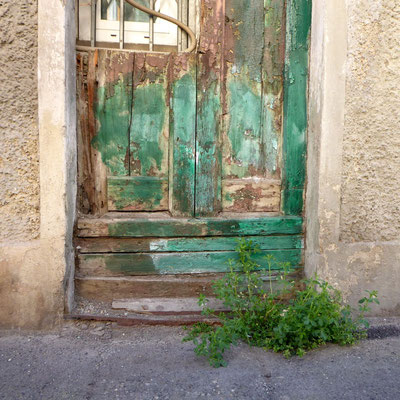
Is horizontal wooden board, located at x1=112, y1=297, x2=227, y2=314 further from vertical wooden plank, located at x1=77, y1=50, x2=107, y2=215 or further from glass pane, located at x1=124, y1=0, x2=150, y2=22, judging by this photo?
glass pane, located at x1=124, y1=0, x2=150, y2=22

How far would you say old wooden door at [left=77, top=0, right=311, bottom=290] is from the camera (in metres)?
2.74

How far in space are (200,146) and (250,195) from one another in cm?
46

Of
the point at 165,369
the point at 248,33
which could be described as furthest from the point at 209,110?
the point at 165,369

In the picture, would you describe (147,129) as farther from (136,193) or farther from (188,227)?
(188,227)

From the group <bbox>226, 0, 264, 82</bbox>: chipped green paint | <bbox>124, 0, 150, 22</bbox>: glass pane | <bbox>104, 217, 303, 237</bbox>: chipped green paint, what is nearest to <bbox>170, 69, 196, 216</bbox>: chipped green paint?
<bbox>104, 217, 303, 237</bbox>: chipped green paint

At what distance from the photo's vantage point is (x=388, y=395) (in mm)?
1986

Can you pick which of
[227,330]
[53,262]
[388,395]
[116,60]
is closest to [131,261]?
[53,262]

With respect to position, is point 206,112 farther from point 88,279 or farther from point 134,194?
point 88,279

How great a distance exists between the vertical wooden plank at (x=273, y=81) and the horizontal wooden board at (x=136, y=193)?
722 millimetres

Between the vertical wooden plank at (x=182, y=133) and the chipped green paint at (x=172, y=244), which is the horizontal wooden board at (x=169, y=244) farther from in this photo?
the vertical wooden plank at (x=182, y=133)

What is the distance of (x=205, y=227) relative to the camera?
9.17ft

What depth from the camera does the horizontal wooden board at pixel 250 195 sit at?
2875 millimetres

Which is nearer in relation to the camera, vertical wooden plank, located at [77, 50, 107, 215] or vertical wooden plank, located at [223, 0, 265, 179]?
vertical wooden plank, located at [77, 50, 107, 215]

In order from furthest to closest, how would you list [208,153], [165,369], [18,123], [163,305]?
1. [208,153]
2. [163,305]
3. [18,123]
4. [165,369]
